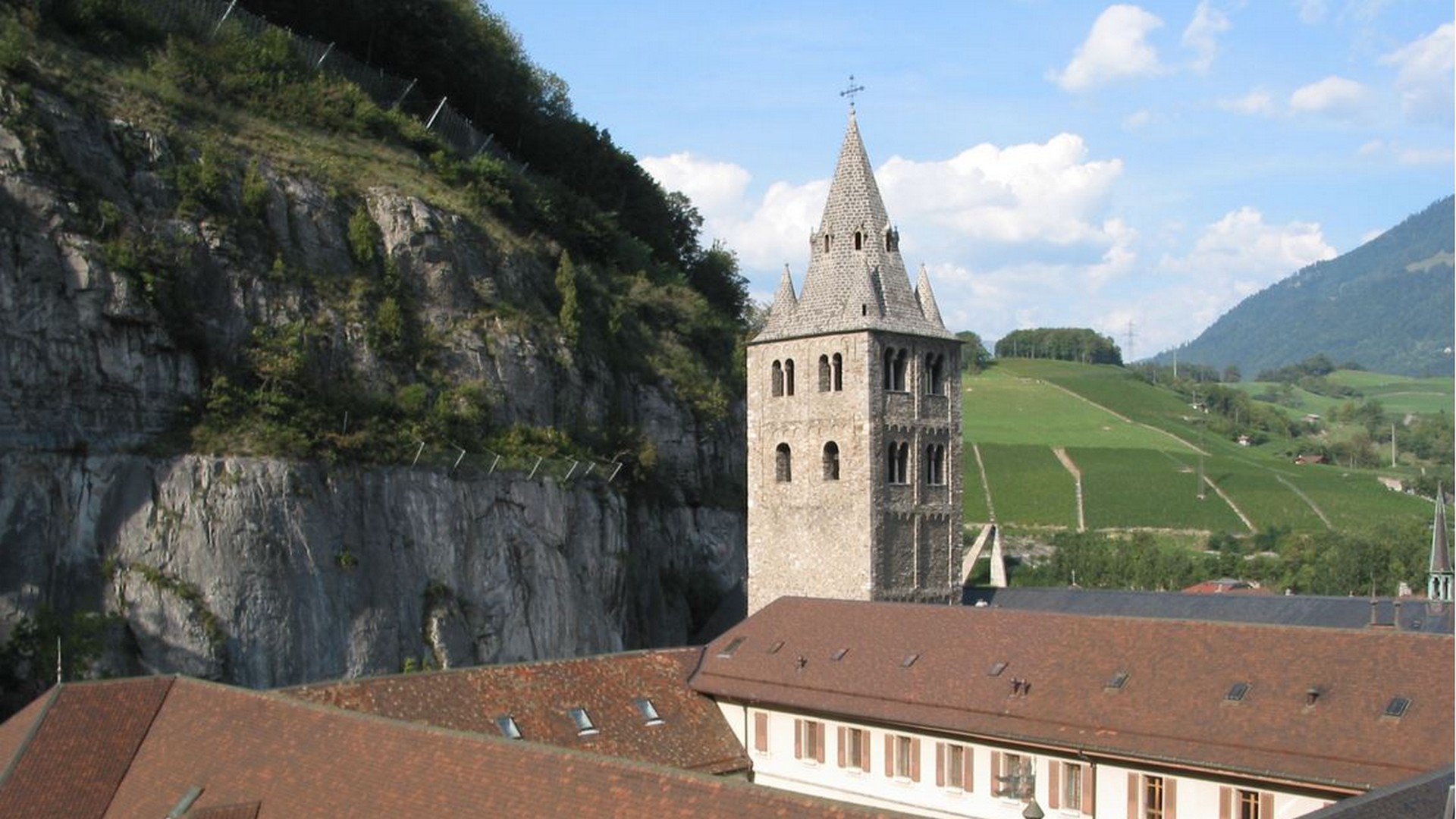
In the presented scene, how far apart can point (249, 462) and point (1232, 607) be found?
29.5 meters

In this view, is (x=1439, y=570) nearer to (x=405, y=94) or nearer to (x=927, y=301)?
(x=927, y=301)

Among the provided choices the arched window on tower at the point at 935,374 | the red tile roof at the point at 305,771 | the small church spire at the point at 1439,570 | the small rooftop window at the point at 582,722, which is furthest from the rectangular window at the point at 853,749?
the small church spire at the point at 1439,570

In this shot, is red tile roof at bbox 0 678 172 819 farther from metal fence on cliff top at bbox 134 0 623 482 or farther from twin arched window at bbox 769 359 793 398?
twin arched window at bbox 769 359 793 398

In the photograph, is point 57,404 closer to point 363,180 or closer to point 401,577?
point 401,577

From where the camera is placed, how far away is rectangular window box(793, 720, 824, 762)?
34938 mm

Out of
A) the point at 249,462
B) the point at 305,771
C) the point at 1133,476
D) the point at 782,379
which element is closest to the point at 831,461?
the point at 782,379

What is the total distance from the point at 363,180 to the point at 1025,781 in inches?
1362

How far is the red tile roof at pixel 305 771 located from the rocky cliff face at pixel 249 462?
14012 millimetres

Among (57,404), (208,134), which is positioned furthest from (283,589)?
(208,134)

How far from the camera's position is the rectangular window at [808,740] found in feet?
115

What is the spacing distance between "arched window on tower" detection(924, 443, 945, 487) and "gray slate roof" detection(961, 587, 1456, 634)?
401 cm

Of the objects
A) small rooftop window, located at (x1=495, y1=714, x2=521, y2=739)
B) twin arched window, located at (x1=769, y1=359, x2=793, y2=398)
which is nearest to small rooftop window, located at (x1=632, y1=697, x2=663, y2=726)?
small rooftop window, located at (x1=495, y1=714, x2=521, y2=739)

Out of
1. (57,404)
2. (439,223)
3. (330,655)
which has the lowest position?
(330,655)

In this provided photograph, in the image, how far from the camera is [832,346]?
4653 cm
